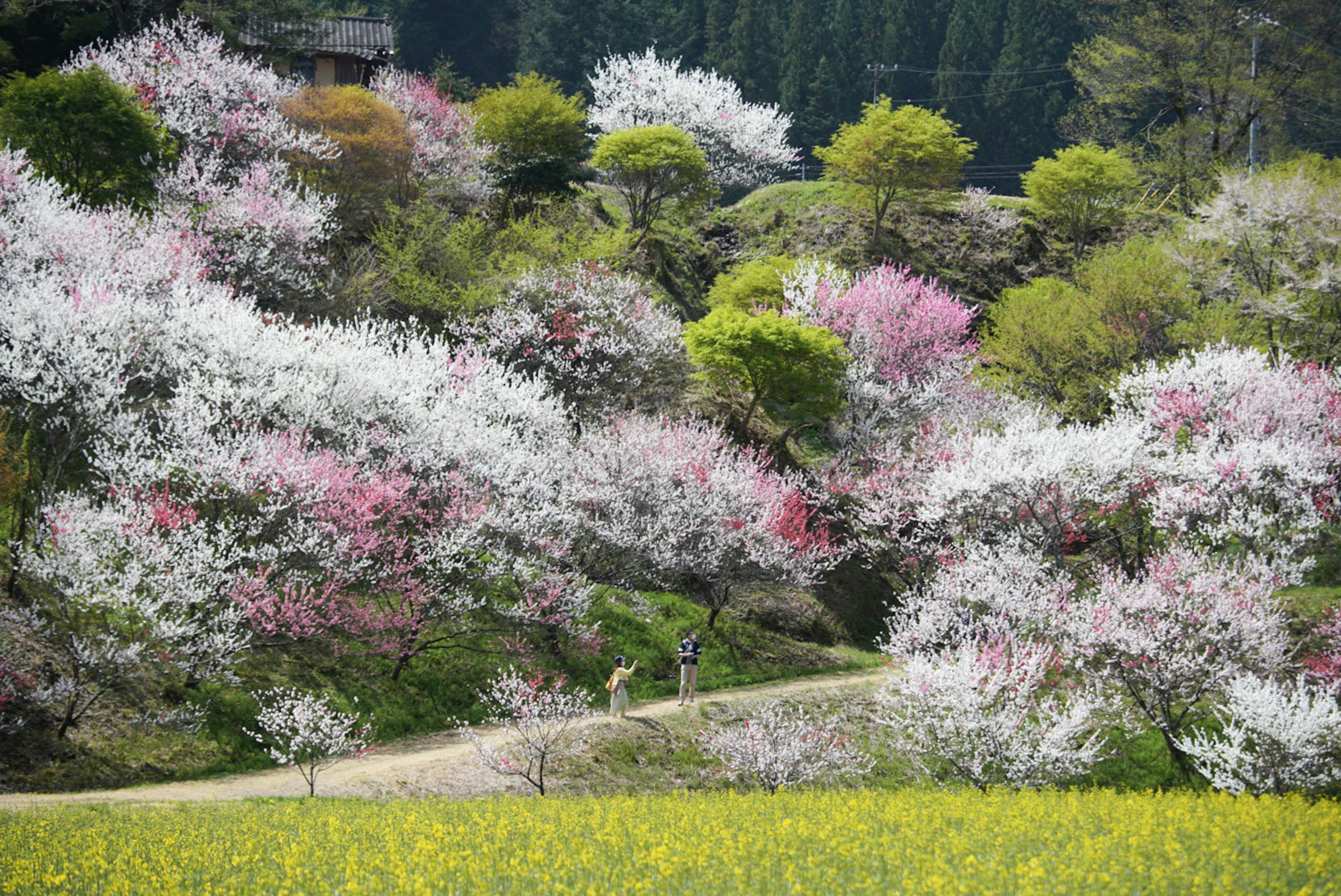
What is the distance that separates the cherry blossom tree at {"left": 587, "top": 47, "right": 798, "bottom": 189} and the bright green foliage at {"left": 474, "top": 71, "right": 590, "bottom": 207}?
14037mm

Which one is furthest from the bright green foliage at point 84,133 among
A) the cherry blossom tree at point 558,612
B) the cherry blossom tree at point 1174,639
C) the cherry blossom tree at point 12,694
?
the cherry blossom tree at point 1174,639

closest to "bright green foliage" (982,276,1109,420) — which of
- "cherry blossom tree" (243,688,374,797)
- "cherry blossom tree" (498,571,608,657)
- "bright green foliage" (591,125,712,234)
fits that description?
"bright green foliage" (591,125,712,234)

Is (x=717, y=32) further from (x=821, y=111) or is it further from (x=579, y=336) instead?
(x=579, y=336)

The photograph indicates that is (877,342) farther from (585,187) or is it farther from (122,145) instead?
(122,145)

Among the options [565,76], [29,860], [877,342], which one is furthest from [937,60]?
[29,860]

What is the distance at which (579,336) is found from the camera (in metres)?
32.1

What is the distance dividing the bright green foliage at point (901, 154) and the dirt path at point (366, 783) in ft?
121

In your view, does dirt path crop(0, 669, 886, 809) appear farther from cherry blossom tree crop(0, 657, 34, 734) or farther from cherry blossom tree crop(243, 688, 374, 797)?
cherry blossom tree crop(0, 657, 34, 734)

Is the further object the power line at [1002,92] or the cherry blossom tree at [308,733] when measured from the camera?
the power line at [1002,92]

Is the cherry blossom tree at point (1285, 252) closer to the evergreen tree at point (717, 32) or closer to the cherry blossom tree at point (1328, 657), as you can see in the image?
the cherry blossom tree at point (1328, 657)

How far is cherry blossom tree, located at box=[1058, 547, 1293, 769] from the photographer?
19859 millimetres

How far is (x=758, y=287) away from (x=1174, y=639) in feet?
74.1

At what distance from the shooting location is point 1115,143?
52.0m

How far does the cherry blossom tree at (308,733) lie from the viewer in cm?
1520
